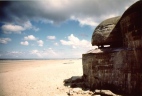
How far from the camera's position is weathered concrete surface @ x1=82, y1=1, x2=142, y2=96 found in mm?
6129

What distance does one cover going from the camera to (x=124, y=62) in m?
6.51

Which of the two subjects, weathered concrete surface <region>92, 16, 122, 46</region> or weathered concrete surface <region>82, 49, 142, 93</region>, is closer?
weathered concrete surface <region>82, 49, 142, 93</region>

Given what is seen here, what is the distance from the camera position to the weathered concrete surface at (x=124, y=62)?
6.13 meters

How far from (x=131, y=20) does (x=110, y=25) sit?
70.9 inches

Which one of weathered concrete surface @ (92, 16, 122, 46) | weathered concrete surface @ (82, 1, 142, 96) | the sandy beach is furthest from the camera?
the sandy beach

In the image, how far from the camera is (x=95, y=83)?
7496 mm

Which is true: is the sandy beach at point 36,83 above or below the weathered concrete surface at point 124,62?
below

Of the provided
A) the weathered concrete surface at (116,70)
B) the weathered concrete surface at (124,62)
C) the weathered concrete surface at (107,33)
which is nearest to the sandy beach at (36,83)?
the weathered concrete surface at (116,70)

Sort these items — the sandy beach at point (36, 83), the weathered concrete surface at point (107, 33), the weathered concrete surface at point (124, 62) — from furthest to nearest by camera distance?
the sandy beach at point (36, 83) → the weathered concrete surface at point (107, 33) → the weathered concrete surface at point (124, 62)

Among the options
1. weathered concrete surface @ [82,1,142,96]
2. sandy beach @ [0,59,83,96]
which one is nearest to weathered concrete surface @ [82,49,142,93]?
weathered concrete surface @ [82,1,142,96]

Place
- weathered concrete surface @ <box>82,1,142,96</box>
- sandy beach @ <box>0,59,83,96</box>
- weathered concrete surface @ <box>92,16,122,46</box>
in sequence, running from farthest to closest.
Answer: sandy beach @ <box>0,59,83,96</box>
weathered concrete surface @ <box>92,16,122,46</box>
weathered concrete surface @ <box>82,1,142,96</box>

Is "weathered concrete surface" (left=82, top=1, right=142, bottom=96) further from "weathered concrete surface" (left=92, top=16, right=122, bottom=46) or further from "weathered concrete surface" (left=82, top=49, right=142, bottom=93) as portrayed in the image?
"weathered concrete surface" (left=92, top=16, right=122, bottom=46)

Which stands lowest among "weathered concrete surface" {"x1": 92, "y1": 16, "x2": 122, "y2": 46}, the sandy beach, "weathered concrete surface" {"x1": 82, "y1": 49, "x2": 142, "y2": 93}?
the sandy beach

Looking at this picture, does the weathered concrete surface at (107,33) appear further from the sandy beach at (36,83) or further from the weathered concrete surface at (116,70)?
the sandy beach at (36,83)
